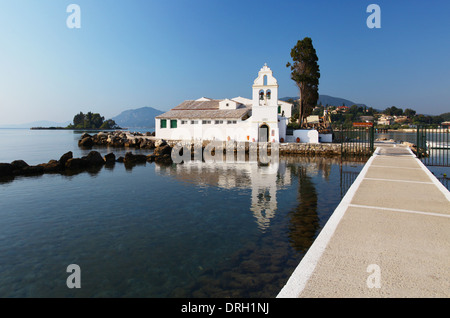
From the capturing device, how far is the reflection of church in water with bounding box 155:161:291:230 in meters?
12.7

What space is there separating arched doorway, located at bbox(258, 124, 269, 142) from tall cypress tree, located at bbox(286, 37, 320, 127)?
1057 cm

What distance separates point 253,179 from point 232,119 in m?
21.1

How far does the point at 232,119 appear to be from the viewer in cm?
3981

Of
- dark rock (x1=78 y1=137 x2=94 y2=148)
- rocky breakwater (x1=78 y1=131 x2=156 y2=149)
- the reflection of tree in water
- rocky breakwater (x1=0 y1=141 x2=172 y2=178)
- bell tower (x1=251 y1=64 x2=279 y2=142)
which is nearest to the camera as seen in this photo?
the reflection of tree in water

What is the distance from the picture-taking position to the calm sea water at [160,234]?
21.6 feet

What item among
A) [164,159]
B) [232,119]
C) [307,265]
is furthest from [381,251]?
[232,119]

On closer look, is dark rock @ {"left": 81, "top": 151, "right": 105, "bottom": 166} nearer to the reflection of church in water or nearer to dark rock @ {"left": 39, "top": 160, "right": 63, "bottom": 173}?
dark rock @ {"left": 39, "top": 160, "right": 63, "bottom": 173}

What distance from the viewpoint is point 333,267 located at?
13.5ft

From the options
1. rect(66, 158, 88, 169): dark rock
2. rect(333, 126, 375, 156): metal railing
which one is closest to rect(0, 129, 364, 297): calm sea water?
rect(333, 126, 375, 156): metal railing

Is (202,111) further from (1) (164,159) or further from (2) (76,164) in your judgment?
(2) (76,164)

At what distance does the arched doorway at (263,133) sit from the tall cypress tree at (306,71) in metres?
10.6

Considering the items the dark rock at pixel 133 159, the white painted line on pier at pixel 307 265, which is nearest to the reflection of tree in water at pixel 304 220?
the white painted line on pier at pixel 307 265
